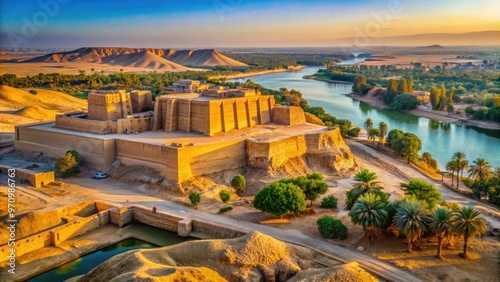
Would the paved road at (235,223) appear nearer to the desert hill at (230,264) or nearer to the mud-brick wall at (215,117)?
the desert hill at (230,264)

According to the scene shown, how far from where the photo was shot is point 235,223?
21.3m

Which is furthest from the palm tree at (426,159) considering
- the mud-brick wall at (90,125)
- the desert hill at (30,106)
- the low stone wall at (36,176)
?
the desert hill at (30,106)

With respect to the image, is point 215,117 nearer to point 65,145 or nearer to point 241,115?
point 241,115

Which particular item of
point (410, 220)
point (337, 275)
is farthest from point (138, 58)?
point (337, 275)

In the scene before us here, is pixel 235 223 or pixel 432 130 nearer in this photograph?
pixel 235 223

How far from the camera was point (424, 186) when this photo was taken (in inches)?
853

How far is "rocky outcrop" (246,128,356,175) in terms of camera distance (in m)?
28.5

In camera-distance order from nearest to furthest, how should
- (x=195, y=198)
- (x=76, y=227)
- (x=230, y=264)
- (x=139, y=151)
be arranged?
1. (x=230, y=264)
2. (x=76, y=227)
3. (x=195, y=198)
4. (x=139, y=151)

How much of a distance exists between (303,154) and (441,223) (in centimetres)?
1420

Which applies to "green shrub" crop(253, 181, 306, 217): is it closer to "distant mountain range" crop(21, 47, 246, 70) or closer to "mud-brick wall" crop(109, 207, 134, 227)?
"mud-brick wall" crop(109, 207, 134, 227)

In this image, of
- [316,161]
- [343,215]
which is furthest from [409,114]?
[343,215]

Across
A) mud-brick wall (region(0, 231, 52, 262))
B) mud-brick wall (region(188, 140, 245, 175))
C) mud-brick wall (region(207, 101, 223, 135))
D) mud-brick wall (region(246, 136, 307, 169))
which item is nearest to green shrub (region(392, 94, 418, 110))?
mud-brick wall (region(246, 136, 307, 169))

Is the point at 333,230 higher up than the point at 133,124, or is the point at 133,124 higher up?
the point at 133,124

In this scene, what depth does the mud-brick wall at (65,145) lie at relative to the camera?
27.7m
